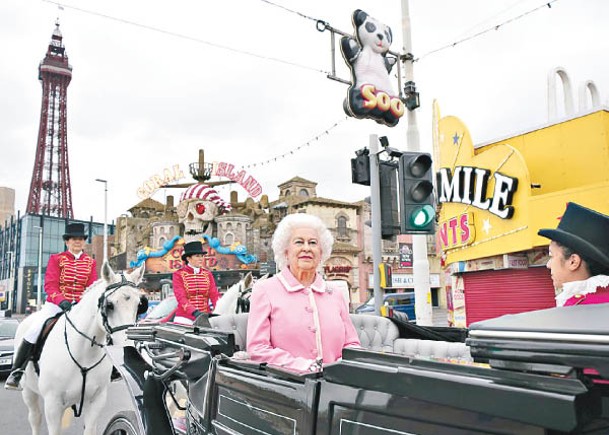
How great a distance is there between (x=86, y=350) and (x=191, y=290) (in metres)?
2.68

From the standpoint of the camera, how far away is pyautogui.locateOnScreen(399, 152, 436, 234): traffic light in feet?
19.1

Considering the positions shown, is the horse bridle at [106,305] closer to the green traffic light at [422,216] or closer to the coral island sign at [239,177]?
the green traffic light at [422,216]

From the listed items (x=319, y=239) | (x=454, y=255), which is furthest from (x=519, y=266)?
(x=319, y=239)

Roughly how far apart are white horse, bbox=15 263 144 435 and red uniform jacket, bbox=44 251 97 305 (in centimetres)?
72

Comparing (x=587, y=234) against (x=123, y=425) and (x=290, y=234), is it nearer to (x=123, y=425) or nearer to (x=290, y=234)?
(x=290, y=234)

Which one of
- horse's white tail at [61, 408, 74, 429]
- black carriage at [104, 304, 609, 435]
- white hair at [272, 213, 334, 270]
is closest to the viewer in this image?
black carriage at [104, 304, 609, 435]

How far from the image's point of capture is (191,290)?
25.4ft

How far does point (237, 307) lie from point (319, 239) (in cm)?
576

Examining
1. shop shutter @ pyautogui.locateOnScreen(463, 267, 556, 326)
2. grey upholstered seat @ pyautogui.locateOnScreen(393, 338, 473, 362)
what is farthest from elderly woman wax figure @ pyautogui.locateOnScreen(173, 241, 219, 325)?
shop shutter @ pyautogui.locateOnScreen(463, 267, 556, 326)

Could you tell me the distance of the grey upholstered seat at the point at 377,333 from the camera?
4.02 meters

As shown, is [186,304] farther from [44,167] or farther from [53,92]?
[53,92]

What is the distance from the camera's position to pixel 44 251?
67.9m

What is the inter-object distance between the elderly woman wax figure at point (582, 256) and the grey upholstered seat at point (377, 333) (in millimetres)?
1822

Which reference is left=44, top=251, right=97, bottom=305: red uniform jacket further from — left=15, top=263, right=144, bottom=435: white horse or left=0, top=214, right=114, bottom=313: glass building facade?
left=0, top=214, right=114, bottom=313: glass building facade
